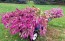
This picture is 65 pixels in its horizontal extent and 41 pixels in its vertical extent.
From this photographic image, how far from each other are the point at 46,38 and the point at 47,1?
37.0ft

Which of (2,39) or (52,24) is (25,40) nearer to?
(2,39)

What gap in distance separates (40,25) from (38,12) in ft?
1.49

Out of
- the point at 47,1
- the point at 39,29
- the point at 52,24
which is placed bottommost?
the point at 47,1

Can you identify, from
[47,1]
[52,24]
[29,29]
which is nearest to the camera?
[29,29]

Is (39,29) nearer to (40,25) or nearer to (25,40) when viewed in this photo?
(40,25)

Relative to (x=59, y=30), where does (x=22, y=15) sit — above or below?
above

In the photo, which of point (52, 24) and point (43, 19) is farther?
point (52, 24)

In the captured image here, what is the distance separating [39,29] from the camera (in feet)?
19.2

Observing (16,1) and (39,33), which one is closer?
(39,33)

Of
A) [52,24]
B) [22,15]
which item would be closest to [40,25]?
[22,15]

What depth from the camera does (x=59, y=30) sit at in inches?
289

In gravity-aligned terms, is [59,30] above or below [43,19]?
below

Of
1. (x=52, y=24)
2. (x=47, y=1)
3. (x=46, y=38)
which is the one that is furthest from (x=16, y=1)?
(x=46, y=38)

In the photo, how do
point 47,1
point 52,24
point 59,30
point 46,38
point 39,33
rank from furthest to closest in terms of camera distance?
point 47,1, point 52,24, point 59,30, point 46,38, point 39,33
